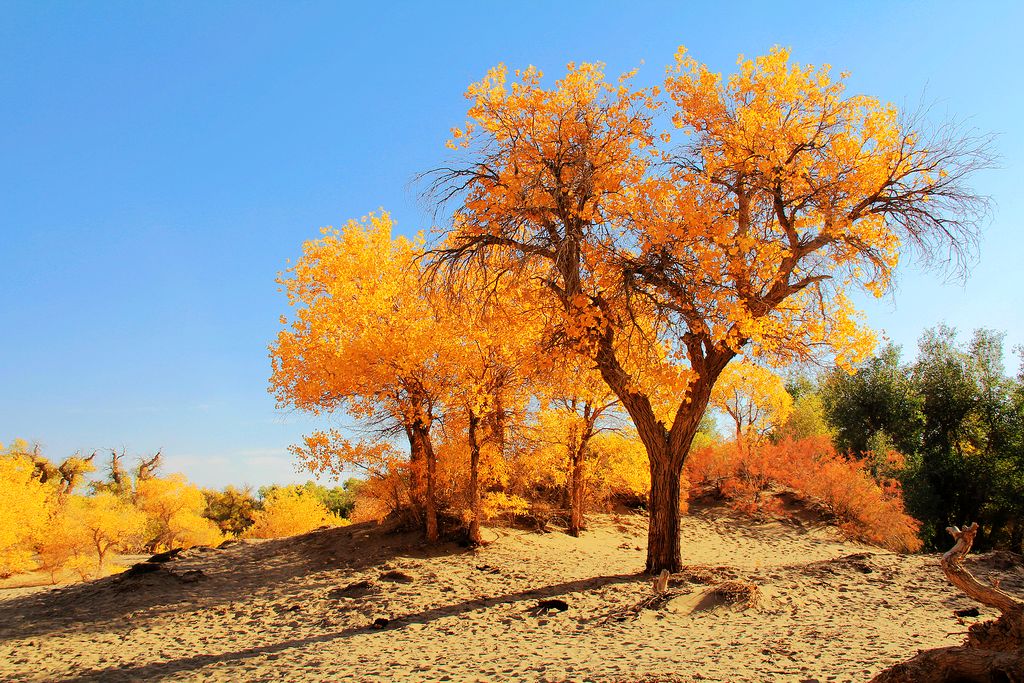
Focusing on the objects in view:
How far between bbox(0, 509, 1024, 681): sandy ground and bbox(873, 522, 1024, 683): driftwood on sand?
3.96ft

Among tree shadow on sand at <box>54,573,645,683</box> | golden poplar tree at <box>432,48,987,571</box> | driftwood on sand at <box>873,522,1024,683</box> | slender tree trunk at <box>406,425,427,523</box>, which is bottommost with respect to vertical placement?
tree shadow on sand at <box>54,573,645,683</box>

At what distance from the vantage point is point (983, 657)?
169 inches

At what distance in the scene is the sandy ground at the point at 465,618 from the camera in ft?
22.4

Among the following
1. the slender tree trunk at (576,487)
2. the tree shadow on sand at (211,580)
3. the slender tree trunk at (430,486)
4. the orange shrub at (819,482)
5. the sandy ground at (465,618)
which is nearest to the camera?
the sandy ground at (465,618)

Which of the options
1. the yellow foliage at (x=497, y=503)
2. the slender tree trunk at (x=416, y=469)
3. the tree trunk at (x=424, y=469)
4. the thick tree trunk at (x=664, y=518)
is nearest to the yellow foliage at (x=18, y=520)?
the slender tree trunk at (x=416, y=469)

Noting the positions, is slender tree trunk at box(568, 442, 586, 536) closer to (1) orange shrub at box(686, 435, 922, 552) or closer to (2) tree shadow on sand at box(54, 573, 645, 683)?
(2) tree shadow on sand at box(54, 573, 645, 683)

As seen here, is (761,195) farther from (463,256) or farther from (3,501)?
(3,501)

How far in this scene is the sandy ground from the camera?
6.82 meters

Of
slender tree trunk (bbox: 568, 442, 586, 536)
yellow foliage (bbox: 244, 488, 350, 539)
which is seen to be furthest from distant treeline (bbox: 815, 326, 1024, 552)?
yellow foliage (bbox: 244, 488, 350, 539)

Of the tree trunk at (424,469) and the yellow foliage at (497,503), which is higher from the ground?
the tree trunk at (424,469)

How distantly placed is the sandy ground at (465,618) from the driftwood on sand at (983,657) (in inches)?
47.6

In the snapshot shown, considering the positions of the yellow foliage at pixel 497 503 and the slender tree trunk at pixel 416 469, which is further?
the slender tree trunk at pixel 416 469

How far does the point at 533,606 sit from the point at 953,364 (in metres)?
22.3

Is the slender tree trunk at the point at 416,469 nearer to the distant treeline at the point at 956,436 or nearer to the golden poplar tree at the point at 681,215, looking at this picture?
the golden poplar tree at the point at 681,215
